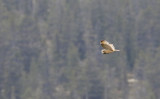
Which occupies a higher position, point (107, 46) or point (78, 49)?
point (78, 49)

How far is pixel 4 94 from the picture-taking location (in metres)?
65.7

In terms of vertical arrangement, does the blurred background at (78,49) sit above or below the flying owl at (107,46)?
above

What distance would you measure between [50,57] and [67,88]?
31.6 feet

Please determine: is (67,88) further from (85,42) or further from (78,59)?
(85,42)

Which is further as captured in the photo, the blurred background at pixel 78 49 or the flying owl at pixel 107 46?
the blurred background at pixel 78 49

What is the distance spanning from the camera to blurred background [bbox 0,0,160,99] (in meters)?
65.4

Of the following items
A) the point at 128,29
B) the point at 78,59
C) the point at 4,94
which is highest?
the point at 128,29

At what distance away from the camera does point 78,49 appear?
252ft

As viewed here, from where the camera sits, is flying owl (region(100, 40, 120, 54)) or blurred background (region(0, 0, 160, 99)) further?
blurred background (region(0, 0, 160, 99))

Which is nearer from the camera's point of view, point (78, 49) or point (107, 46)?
point (107, 46)

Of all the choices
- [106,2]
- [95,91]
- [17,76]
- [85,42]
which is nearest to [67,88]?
[95,91]

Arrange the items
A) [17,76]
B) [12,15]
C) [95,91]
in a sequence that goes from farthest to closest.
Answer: [12,15], [17,76], [95,91]

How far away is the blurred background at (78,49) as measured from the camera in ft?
215

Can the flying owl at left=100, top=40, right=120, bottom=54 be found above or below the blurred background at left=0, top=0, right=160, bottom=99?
below
